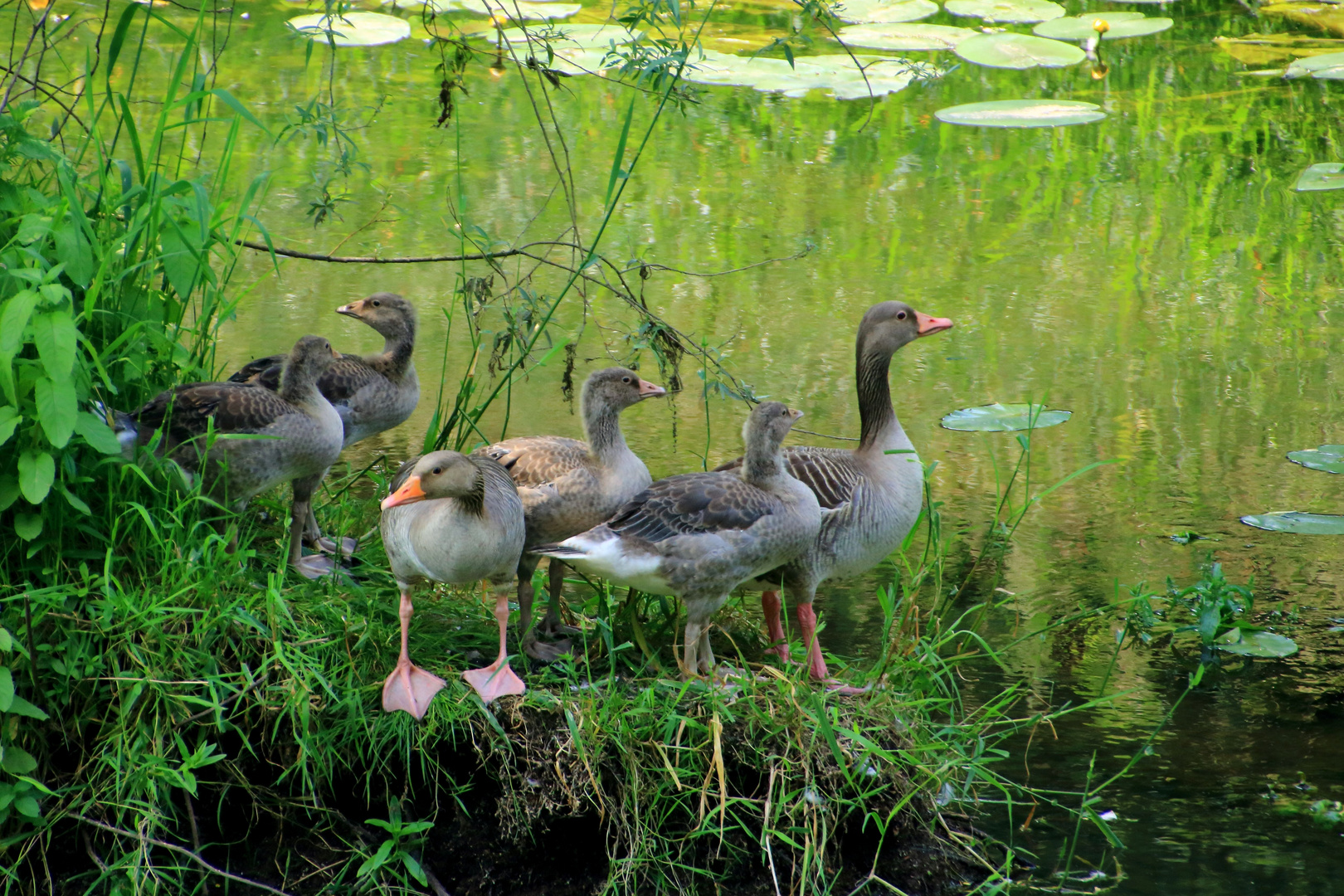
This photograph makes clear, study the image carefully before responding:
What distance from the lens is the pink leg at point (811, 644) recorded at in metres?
4.81

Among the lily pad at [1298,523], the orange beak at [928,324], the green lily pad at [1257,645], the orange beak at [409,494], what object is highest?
the orange beak at [928,324]

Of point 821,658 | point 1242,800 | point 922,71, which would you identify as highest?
point 922,71

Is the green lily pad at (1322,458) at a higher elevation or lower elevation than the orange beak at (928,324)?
lower

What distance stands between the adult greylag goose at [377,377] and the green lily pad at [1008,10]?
11.7 metres

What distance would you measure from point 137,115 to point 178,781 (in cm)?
997

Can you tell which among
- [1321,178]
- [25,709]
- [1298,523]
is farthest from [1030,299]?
[25,709]

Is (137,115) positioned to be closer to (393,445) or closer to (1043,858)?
(393,445)

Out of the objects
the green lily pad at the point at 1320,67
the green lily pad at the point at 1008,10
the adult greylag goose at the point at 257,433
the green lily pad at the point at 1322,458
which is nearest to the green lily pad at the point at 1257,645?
the green lily pad at the point at 1322,458

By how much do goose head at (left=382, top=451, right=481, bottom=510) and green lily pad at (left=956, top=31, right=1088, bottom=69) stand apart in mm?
11758

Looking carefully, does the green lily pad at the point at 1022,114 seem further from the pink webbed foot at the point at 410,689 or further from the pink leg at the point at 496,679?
the pink webbed foot at the point at 410,689

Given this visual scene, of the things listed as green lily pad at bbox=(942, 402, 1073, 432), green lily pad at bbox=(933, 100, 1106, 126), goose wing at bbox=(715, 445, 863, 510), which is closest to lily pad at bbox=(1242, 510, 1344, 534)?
green lily pad at bbox=(942, 402, 1073, 432)

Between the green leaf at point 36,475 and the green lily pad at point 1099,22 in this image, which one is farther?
the green lily pad at point 1099,22

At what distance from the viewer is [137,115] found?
12.4 m

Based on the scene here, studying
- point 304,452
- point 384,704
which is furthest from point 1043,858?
point 304,452
